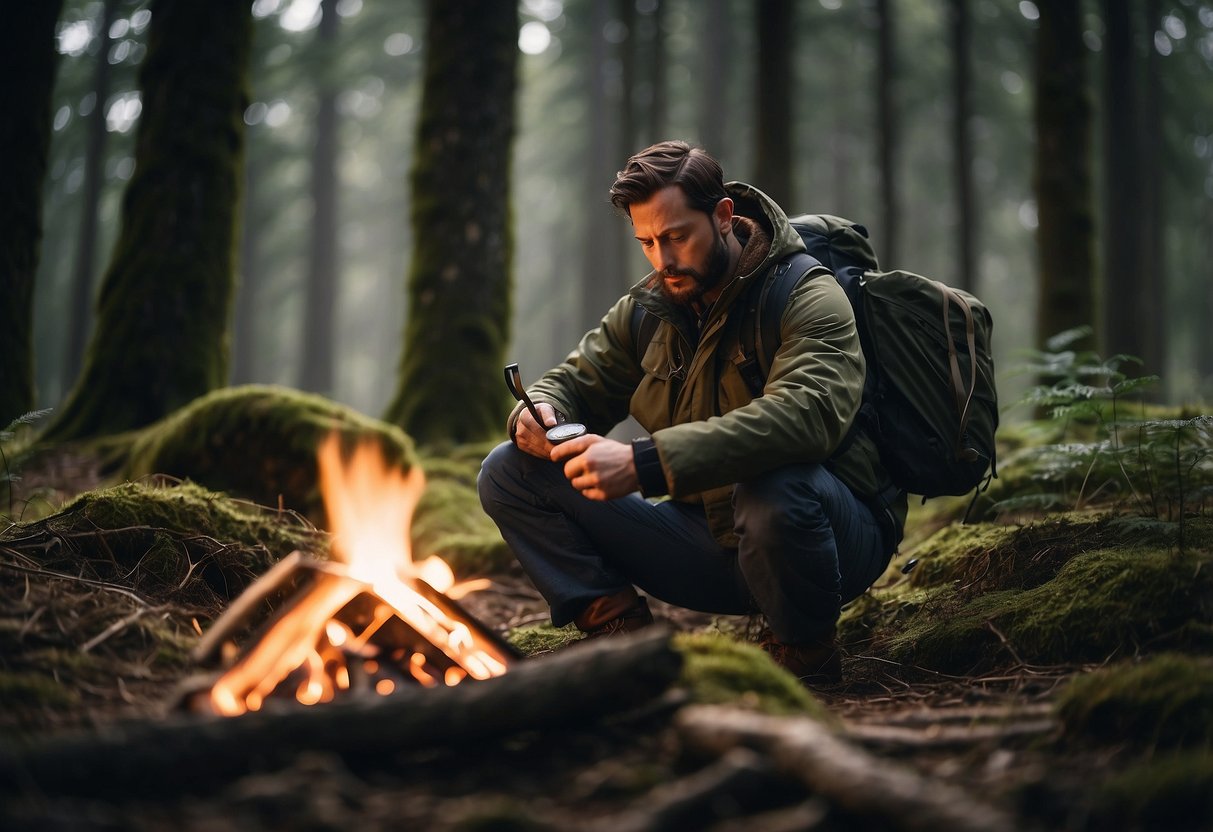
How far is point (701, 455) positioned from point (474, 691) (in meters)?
1.24

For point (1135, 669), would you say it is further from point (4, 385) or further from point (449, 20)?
point (449, 20)

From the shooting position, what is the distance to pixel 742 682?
2752 millimetres

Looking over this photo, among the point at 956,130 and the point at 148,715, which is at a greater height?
the point at 956,130

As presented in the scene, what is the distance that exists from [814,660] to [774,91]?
11038mm

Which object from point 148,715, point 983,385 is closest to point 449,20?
point 983,385

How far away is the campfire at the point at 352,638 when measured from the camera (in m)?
2.70

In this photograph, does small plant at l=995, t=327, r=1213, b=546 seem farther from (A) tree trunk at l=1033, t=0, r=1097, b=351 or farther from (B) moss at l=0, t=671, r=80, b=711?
(B) moss at l=0, t=671, r=80, b=711

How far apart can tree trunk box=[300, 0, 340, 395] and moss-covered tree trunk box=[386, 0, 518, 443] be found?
13.3 metres

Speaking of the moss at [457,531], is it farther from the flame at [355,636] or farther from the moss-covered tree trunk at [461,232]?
the flame at [355,636]

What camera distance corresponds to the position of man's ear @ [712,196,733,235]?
393 centimetres

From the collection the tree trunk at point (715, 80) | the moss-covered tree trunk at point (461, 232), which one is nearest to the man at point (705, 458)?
the moss-covered tree trunk at point (461, 232)

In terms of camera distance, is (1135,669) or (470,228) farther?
(470,228)

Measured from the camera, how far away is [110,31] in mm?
19109

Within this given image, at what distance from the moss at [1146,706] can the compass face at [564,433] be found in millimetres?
1896
